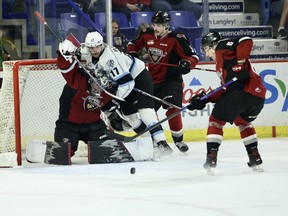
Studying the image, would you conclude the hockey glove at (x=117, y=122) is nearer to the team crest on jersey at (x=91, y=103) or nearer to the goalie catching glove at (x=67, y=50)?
the team crest on jersey at (x=91, y=103)

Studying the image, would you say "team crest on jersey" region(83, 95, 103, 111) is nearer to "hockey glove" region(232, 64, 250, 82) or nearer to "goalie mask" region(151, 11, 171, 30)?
Answer: "goalie mask" region(151, 11, 171, 30)

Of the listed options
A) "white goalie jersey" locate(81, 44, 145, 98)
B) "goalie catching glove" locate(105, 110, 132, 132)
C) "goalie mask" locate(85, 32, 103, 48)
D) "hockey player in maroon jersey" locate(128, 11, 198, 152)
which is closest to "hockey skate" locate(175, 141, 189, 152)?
"hockey player in maroon jersey" locate(128, 11, 198, 152)

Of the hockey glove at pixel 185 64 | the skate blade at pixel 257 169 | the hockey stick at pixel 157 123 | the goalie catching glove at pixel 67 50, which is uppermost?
the goalie catching glove at pixel 67 50

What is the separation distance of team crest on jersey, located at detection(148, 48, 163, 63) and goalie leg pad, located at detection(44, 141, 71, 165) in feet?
3.89

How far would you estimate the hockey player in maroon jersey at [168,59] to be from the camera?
7.48 metres

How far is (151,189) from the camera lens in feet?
17.4

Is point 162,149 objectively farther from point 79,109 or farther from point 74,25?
point 74,25

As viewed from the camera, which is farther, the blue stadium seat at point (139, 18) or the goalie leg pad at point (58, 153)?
the blue stadium seat at point (139, 18)

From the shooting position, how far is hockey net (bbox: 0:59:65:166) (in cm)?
681

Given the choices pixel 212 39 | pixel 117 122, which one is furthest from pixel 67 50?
pixel 212 39

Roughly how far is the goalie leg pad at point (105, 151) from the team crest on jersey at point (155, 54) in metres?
1.00

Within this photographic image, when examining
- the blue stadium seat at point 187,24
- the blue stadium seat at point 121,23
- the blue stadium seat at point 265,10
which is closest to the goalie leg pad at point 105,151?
the blue stadium seat at point 121,23

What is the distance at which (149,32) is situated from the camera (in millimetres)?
7590

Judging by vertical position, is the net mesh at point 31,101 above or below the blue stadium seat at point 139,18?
below
